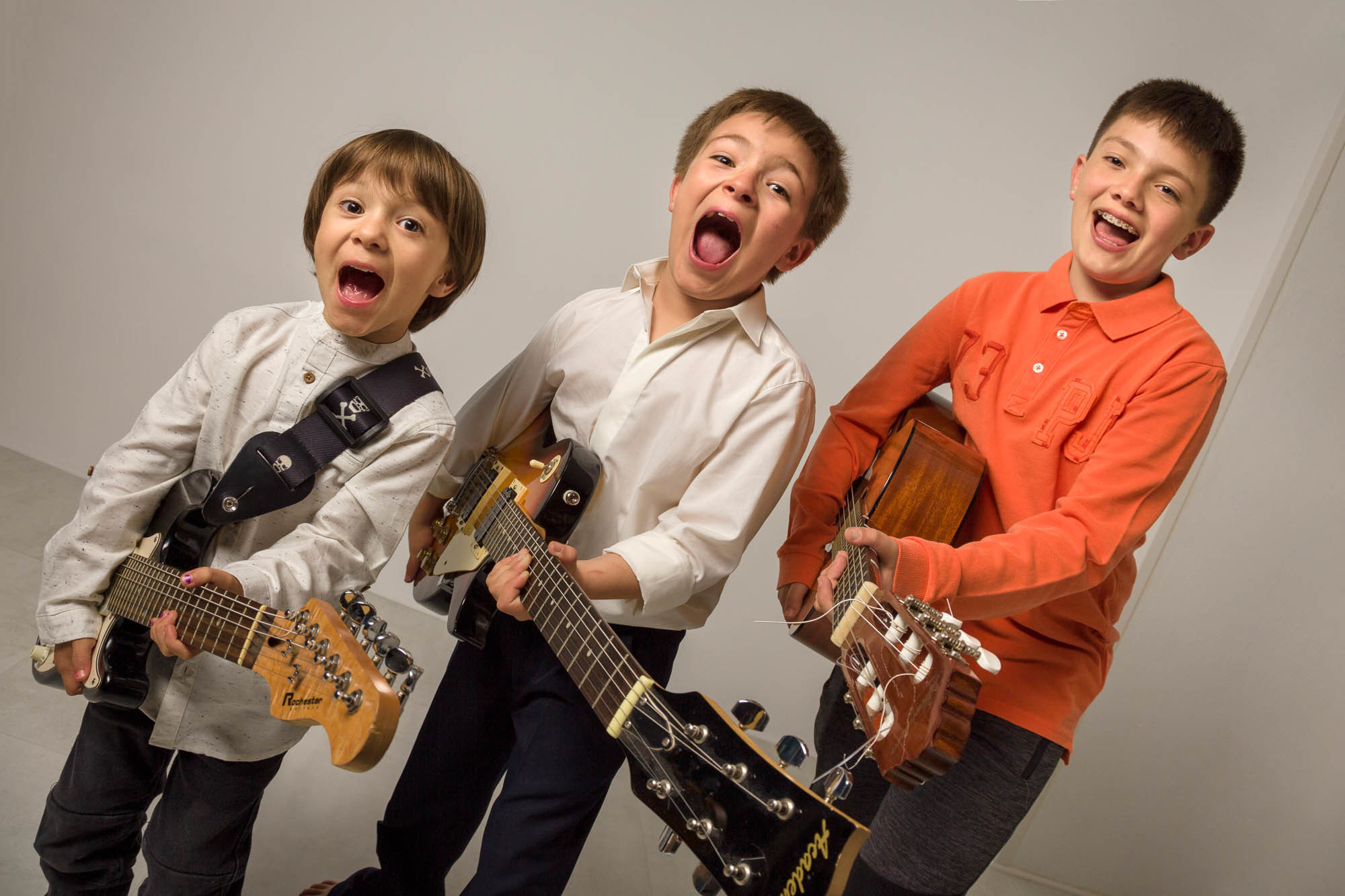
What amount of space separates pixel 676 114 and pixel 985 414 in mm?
1728

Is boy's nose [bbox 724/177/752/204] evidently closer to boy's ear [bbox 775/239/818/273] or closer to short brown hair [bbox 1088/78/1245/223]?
boy's ear [bbox 775/239/818/273]

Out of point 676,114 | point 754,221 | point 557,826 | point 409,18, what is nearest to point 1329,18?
point 676,114

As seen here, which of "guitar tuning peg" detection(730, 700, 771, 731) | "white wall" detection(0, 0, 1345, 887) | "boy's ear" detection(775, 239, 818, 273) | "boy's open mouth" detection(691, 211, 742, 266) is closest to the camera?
"guitar tuning peg" detection(730, 700, 771, 731)

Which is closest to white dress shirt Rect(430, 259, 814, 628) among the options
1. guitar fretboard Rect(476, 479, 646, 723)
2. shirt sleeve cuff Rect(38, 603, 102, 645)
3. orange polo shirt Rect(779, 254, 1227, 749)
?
guitar fretboard Rect(476, 479, 646, 723)

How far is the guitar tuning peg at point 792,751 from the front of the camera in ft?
3.58

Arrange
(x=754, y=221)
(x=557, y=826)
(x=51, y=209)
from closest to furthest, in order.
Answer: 1. (x=557, y=826)
2. (x=754, y=221)
3. (x=51, y=209)

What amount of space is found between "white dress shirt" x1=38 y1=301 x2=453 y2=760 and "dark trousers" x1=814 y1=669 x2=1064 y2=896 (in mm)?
947

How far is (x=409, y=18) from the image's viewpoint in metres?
2.92

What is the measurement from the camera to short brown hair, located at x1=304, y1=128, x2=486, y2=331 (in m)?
1.52

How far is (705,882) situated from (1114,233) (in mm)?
1156

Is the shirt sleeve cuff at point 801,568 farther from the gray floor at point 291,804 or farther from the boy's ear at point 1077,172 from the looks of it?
the gray floor at point 291,804

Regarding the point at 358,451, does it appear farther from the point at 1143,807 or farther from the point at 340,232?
the point at 1143,807

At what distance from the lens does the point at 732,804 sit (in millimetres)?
1102

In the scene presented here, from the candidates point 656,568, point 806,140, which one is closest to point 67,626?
point 656,568
